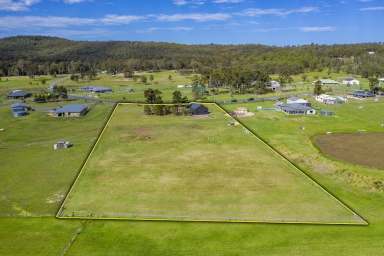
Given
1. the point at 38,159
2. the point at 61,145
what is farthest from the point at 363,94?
the point at 38,159

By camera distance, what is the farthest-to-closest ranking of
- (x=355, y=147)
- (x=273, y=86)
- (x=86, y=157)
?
(x=273, y=86) → (x=355, y=147) → (x=86, y=157)

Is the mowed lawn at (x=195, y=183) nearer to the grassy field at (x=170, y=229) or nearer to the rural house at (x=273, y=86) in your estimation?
the grassy field at (x=170, y=229)

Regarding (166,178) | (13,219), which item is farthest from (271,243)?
(13,219)

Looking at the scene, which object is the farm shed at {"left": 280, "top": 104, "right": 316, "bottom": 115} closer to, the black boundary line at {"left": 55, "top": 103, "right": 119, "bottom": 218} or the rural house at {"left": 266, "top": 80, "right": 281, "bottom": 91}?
the black boundary line at {"left": 55, "top": 103, "right": 119, "bottom": 218}

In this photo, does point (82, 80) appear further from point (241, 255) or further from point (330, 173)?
point (241, 255)

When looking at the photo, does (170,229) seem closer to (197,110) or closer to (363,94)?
(197,110)
